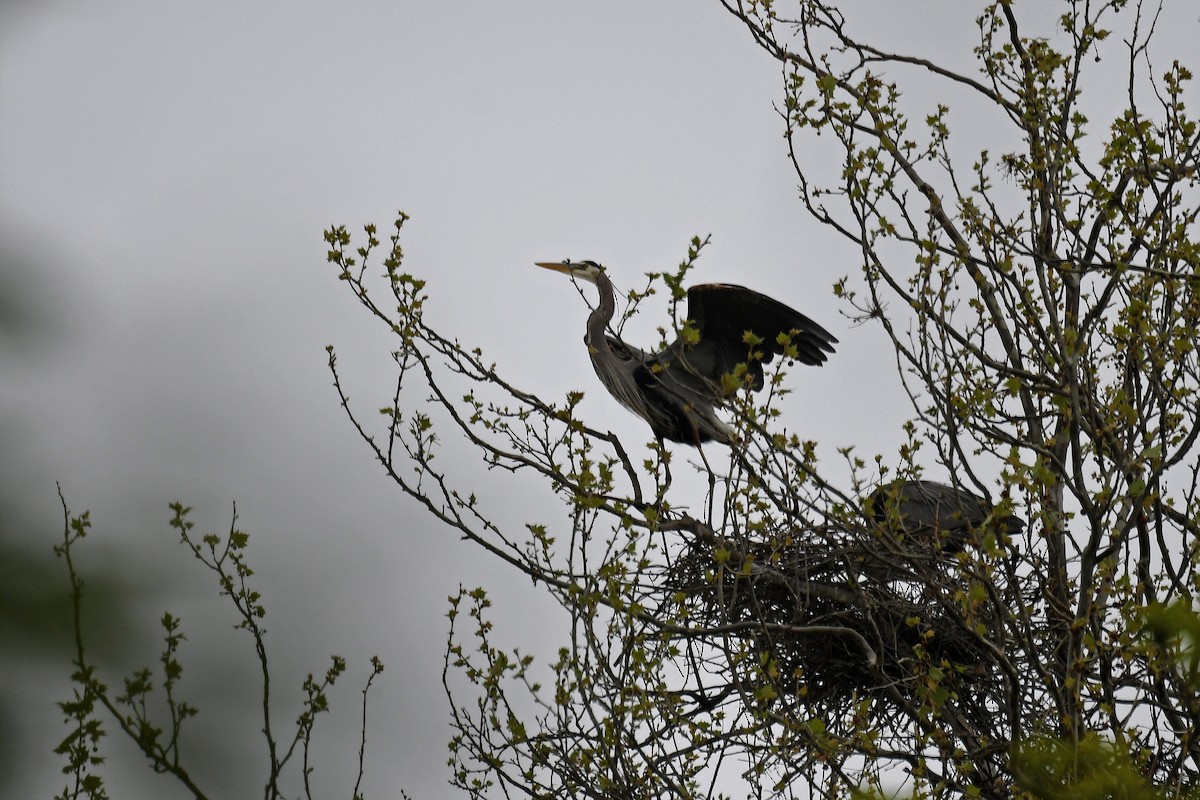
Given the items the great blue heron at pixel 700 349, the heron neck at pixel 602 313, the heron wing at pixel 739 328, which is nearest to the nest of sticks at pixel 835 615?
the great blue heron at pixel 700 349

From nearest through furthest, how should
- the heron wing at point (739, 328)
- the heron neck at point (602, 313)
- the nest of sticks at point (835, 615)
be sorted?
1. the nest of sticks at point (835, 615)
2. the heron wing at point (739, 328)
3. the heron neck at point (602, 313)

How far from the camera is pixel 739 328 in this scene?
22.4ft

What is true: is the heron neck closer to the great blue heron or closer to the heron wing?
the great blue heron

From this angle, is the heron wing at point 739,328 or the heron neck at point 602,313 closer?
the heron wing at point 739,328

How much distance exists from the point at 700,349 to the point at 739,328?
0.29 meters

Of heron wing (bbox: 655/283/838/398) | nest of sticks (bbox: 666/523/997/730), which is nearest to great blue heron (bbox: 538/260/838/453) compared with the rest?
heron wing (bbox: 655/283/838/398)

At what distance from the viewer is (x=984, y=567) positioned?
138 inches

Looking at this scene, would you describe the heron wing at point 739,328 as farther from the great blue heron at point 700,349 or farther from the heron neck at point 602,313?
the heron neck at point 602,313

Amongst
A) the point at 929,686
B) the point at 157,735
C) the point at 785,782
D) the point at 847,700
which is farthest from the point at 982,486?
the point at 157,735

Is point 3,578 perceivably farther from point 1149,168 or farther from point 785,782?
point 1149,168

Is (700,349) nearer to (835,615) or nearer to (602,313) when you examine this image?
(602,313)

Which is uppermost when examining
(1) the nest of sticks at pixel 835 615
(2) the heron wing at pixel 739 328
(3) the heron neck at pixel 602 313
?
(3) the heron neck at pixel 602 313

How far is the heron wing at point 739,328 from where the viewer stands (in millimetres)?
6410

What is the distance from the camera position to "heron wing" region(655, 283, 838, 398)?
21.0 feet
